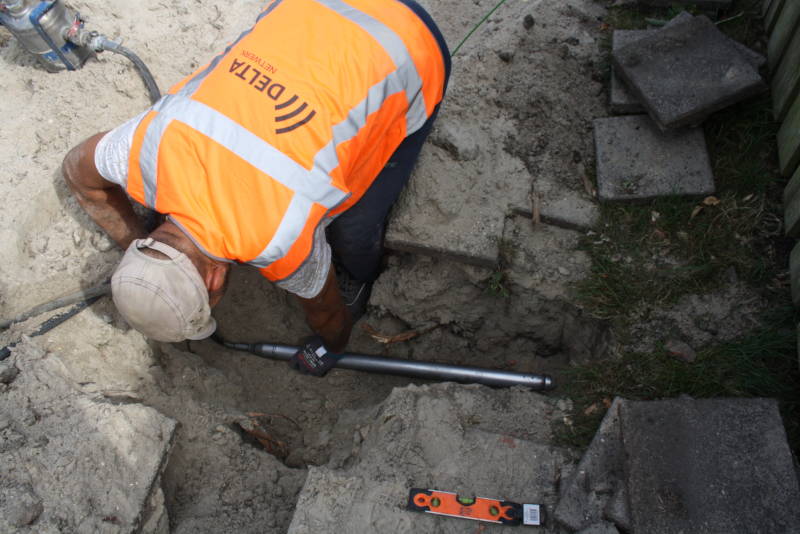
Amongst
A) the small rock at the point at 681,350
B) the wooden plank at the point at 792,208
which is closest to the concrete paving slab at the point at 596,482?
the small rock at the point at 681,350

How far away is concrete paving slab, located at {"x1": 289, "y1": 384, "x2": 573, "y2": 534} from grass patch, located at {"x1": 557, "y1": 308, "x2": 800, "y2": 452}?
143 mm

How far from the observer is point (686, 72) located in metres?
2.89

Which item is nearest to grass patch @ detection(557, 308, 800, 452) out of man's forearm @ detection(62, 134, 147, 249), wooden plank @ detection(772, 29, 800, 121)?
wooden plank @ detection(772, 29, 800, 121)

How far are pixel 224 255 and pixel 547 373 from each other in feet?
6.00

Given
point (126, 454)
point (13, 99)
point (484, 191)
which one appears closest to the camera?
A: point (126, 454)

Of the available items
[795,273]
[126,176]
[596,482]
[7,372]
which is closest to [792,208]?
[795,273]

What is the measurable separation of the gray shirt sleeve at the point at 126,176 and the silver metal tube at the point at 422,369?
91 cm

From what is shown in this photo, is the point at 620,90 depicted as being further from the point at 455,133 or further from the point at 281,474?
the point at 281,474

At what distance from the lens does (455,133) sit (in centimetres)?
312

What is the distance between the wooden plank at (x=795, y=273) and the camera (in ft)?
8.07

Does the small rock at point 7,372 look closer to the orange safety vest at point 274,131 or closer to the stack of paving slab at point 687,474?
the orange safety vest at point 274,131

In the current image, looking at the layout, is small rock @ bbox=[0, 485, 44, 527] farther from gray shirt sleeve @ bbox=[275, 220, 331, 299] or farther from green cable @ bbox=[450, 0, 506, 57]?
green cable @ bbox=[450, 0, 506, 57]

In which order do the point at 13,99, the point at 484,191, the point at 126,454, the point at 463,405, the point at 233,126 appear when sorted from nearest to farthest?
1. the point at 233,126
2. the point at 126,454
3. the point at 463,405
4. the point at 484,191
5. the point at 13,99

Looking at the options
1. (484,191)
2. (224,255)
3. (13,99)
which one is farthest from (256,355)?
(13,99)
